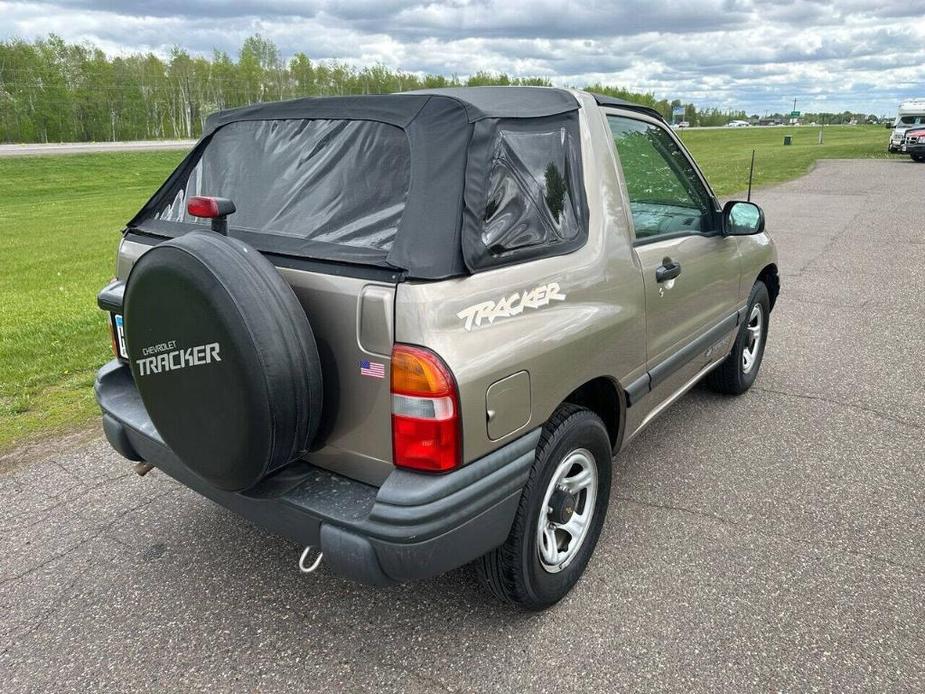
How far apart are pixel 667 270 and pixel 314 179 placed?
1607 mm

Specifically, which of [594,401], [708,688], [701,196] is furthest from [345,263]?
[701,196]

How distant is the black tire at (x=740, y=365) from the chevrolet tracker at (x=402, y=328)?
1682 mm

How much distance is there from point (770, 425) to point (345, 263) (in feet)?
10.5

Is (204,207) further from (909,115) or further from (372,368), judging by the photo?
(909,115)

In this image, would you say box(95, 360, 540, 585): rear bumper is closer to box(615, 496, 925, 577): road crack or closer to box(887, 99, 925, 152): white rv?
box(615, 496, 925, 577): road crack

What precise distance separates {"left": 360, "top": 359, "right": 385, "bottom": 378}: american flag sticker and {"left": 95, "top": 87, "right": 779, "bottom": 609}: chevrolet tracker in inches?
0.5

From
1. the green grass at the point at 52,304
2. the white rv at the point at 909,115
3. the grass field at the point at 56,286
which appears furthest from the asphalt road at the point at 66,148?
the white rv at the point at 909,115

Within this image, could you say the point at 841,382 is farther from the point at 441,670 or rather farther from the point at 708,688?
the point at 441,670

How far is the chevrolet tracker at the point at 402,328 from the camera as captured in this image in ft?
6.70

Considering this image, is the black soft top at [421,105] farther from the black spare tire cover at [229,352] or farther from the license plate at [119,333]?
the license plate at [119,333]

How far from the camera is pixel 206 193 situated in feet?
9.69

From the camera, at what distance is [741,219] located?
383cm

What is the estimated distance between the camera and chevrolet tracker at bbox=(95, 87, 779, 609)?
2.04 meters

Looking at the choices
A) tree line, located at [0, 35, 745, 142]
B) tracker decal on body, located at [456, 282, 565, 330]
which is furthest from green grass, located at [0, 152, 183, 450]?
tree line, located at [0, 35, 745, 142]
